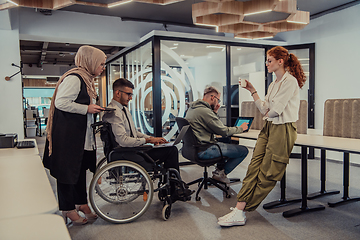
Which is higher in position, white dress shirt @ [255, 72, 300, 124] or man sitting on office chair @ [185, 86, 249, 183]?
white dress shirt @ [255, 72, 300, 124]

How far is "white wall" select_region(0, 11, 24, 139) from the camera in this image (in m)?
5.07

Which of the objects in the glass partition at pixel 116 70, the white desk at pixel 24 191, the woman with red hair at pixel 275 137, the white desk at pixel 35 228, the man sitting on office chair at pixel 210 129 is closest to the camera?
the white desk at pixel 35 228

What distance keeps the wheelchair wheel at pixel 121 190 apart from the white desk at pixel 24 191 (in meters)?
0.88

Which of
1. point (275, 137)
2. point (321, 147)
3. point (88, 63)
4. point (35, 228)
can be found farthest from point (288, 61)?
point (35, 228)

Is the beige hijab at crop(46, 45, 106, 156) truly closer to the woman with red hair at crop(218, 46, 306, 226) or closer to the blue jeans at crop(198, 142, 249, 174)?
the blue jeans at crop(198, 142, 249, 174)

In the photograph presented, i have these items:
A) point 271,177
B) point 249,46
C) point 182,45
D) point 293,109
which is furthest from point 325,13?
point 271,177

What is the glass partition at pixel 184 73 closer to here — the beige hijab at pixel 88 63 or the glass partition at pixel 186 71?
the glass partition at pixel 186 71

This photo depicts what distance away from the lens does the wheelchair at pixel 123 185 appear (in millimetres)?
2422

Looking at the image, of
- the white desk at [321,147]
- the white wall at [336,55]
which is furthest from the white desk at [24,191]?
the white wall at [336,55]

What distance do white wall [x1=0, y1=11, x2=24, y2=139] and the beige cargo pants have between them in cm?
436

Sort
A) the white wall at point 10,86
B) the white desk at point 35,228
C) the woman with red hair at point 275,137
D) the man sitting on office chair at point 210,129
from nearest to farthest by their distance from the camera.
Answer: the white desk at point 35,228 → the woman with red hair at point 275,137 → the man sitting on office chair at point 210,129 → the white wall at point 10,86

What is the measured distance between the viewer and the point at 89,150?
2422 millimetres

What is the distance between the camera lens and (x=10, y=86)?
5133mm

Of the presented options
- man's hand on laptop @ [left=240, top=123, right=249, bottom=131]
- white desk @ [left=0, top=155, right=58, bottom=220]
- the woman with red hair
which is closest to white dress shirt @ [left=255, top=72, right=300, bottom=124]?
the woman with red hair
